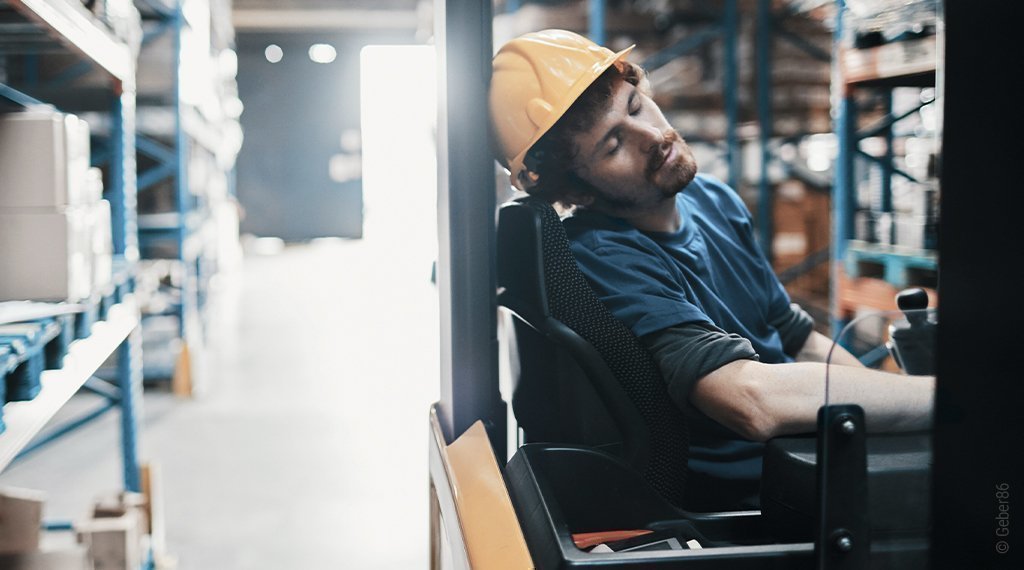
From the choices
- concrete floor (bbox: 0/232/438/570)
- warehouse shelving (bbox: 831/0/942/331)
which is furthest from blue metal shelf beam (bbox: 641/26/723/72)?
concrete floor (bbox: 0/232/438/570)

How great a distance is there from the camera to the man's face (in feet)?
6.19

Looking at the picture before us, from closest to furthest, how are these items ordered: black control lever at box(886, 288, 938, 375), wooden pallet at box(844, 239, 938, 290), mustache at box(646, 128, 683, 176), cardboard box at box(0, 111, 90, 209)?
1. black control lever at box(886, 288, 938, 375)
2. mustache at box(646, 128, 683, 176)
3. cardboard box at box(0, 111, 90, 209)
4. wooden pallet at box(844, 239, 938, 290)

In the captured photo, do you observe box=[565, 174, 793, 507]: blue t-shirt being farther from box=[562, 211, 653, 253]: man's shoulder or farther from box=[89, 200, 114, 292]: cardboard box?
box=[89, 200, 114, 292]: cardboard box

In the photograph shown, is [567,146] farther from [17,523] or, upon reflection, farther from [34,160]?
[17,523]

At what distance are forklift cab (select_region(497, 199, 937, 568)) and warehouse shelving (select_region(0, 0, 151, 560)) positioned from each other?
99 cm

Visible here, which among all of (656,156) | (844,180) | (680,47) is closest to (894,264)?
(844,180)

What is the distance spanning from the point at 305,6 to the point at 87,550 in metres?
14.9

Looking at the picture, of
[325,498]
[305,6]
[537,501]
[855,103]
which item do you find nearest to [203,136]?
[325,498]

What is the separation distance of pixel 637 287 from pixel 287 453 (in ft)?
10.8

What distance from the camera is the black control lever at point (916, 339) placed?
0.92 meters

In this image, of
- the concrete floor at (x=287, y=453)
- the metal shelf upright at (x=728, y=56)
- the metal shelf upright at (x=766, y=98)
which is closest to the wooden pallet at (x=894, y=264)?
the concrete floor at (x=287, y=453)

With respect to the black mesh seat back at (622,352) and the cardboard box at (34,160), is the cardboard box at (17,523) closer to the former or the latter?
the cardboard box at (34,160)

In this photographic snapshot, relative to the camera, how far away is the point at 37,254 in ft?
7.24

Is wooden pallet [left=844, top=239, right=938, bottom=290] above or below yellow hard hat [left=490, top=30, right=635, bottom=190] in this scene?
below
